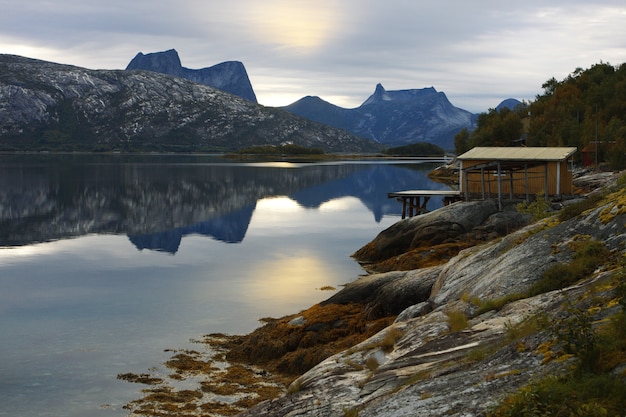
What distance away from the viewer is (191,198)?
101250 millimetres

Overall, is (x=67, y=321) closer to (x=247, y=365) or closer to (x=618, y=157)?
(x=247, y=365)

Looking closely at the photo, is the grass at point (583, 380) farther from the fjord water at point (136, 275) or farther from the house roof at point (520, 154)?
the house roof at point (520, 154)

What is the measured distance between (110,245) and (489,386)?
52227 mm

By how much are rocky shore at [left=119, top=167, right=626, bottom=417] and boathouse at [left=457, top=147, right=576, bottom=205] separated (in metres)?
19.7

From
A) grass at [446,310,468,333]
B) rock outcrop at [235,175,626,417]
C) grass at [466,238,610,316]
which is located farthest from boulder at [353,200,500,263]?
grass at [466,238,610,316]

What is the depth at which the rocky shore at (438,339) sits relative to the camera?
1244 centimetres

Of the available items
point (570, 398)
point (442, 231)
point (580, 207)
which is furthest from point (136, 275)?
point (570, 398)

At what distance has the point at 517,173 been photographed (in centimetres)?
5581

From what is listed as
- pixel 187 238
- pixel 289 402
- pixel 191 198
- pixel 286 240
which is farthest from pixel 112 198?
pixel 289 402

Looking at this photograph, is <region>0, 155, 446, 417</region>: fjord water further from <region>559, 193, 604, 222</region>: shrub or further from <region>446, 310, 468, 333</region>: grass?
<region>559, 193, 604, 222</region>: shrub

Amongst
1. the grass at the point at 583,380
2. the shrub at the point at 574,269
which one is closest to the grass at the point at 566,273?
the shrub at the point at 574,269

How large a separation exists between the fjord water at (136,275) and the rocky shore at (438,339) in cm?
277

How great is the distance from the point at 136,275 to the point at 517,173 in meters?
32.4

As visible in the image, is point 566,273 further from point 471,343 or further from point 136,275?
point 136,275
